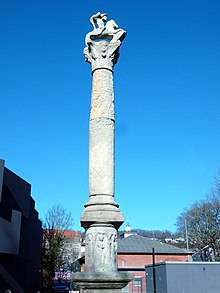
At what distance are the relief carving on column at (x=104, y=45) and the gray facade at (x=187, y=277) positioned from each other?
23841mm

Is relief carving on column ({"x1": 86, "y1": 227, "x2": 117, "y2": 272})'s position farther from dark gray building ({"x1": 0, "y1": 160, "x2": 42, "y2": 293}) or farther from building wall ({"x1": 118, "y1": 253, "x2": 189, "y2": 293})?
building wall ({"x1": 118, "y1": 253, "x2": 189, "y2": 293})

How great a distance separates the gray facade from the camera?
2719 cm

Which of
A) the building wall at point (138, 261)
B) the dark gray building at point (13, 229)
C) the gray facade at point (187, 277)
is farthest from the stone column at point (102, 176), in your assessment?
the building wall at point (138, 261)

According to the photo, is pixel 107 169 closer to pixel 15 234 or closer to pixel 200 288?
pixel 15 234

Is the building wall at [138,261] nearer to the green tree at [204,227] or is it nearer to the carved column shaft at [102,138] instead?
the green tree at [204,227]

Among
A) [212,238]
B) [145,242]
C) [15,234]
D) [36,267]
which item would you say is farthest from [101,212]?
[145,242]

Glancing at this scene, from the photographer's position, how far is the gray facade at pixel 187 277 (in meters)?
27.2

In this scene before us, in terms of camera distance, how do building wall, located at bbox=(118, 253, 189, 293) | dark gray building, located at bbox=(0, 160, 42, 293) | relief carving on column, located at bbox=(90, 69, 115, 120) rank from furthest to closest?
building wall, located at bbox=(118, 253, 189, 293), dark gray building, located at bbox=(0, 160, 42, 293), relief carving on column, located at bbox=(90, 69, 115, 120)

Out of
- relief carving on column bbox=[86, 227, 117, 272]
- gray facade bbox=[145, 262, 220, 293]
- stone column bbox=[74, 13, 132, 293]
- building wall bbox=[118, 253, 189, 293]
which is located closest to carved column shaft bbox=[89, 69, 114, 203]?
stone column bbox=[74, 13, 132, 293]

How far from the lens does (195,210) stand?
1575 inches

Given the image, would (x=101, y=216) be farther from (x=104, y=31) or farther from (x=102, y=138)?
(x=104, y=31)

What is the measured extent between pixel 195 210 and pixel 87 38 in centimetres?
3601

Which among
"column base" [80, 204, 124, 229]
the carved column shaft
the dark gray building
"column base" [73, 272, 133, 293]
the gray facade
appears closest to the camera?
"column base" [73, 272, 133, 293]

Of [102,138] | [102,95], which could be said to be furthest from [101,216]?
[102,95]
